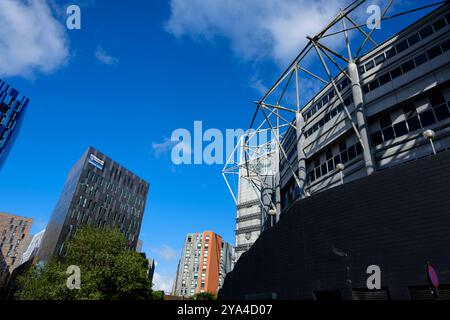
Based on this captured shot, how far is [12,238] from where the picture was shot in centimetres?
12362

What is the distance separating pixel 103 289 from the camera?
3003cm

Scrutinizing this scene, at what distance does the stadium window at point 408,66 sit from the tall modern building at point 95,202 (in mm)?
67658

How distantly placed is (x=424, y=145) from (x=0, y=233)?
499 ft

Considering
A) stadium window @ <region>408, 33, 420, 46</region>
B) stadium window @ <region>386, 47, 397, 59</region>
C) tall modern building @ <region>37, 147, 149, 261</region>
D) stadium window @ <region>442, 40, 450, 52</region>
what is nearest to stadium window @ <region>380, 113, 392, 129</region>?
stadium window @ <region>386, 47, 397, 59</region>

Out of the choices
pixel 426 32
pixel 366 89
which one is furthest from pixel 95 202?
pixel 426 32

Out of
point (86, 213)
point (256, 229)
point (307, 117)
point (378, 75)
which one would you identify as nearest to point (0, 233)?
→ point (86, 213)

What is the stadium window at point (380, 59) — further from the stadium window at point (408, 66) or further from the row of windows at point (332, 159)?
the row of windows at point (332, 159)

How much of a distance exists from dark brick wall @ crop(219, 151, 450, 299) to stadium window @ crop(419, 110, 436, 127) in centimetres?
636

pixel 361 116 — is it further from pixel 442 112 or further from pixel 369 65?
pixel 369 65

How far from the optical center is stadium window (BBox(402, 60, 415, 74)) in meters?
19.8

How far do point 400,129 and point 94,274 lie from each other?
30049 mm

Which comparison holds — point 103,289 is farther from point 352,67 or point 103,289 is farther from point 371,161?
point 352,67

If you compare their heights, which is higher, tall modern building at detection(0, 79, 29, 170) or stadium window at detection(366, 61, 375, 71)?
tall modern building at detection(0, 79, 29, 170)

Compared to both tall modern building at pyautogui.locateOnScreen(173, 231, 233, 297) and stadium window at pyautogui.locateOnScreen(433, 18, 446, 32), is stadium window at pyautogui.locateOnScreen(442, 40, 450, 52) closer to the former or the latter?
stadium window at pyautogui.locateOnScreen(433, 18, 446, 32)
